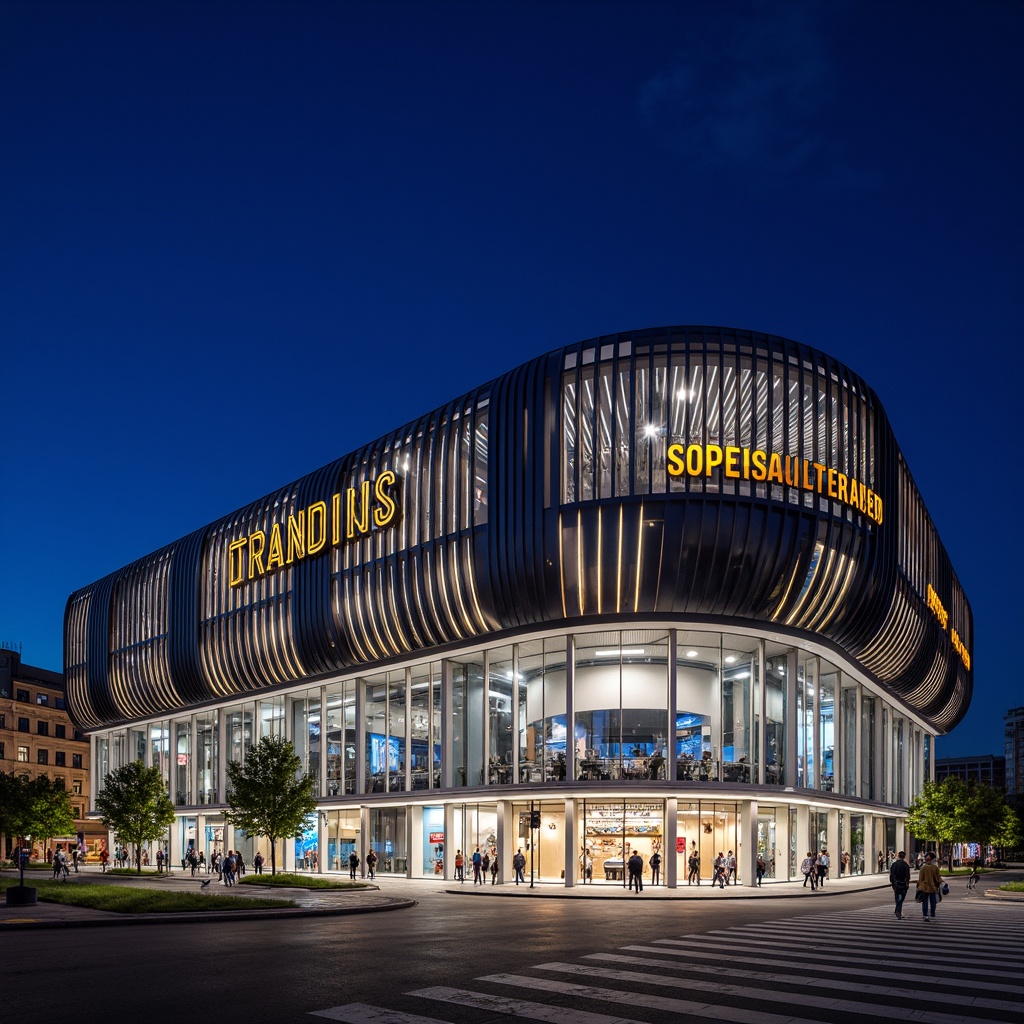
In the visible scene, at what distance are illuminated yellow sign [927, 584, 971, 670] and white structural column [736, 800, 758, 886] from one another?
105ft

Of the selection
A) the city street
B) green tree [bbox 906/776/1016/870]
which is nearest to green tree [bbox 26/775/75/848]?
the city street

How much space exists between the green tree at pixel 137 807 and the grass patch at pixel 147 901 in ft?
103

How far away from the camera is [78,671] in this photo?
10456 cm

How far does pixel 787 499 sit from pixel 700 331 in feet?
29.6

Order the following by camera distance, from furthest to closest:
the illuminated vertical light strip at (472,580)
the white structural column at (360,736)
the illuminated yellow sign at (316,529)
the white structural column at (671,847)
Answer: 1. the white structural column at (360,736)
2. the illuminated yellow sign at (316,529)
3. the illuminated vertical light strip at (472,580)
4. the white structural column at (671,847)

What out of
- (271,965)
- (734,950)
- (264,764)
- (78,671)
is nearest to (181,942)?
(271,965)

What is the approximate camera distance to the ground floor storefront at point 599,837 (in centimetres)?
5303

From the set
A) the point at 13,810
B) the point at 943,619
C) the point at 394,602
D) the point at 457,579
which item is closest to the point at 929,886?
the point at 457,579

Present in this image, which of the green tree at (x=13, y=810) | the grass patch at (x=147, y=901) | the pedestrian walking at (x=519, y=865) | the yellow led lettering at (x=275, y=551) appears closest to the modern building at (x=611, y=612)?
the yellow led lettering at (x=275, y=551)

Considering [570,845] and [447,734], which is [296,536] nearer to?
[447,734]

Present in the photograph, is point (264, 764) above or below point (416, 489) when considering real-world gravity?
below

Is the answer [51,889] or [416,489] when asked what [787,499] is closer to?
[416,489]

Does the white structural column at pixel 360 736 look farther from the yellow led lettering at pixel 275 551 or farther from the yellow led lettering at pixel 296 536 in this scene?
the yellow led lettering at pixel 275 551

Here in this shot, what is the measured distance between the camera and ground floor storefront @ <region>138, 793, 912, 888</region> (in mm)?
53031
